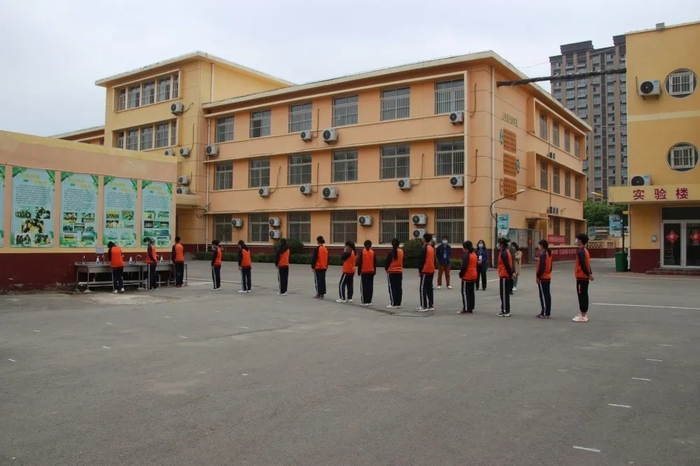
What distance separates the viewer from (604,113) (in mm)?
108312

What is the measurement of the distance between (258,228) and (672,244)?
2395 cm

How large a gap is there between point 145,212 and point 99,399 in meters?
14.4

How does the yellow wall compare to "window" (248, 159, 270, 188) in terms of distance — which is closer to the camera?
the yellow wall

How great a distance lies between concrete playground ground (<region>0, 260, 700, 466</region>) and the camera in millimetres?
4637

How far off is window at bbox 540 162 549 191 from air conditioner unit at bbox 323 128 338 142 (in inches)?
554

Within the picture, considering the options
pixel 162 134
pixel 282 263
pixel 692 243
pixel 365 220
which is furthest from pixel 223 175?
pixel 692 243

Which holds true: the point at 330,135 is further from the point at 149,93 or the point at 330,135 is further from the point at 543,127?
the point at 149,93

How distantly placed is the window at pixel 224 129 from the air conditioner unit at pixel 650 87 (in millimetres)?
24856

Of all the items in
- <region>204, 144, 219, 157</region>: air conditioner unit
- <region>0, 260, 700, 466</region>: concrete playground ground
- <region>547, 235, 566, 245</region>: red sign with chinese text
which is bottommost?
<region>0, 260, 700, 466</region>: concrete playground ground

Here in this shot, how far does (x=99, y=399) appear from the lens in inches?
237

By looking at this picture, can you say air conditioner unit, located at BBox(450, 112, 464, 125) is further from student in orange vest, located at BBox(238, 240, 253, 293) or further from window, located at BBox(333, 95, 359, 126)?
student in orange vest, located at BBox(238, 240, 253, 293)

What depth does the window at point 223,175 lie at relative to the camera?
4006 centimetres

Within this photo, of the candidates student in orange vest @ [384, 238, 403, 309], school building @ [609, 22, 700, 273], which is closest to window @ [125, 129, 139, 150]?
school building @ [609, 22, 700, 273]

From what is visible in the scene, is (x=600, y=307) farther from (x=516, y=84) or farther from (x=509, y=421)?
(x=516, y=84)
